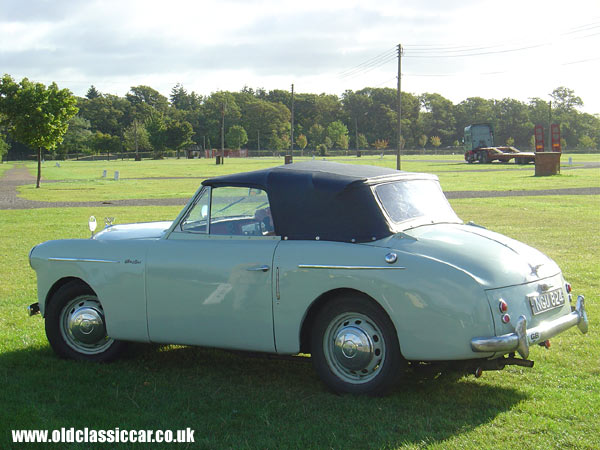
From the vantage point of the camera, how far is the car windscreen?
204 inches

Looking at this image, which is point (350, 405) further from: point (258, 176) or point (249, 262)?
point (258, 176)

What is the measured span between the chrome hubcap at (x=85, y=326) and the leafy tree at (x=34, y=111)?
2982cm

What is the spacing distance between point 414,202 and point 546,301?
1.27 m

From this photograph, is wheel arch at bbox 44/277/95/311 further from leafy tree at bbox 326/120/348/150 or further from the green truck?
leafy tree at bbox 326/120/348/150

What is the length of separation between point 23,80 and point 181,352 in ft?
106

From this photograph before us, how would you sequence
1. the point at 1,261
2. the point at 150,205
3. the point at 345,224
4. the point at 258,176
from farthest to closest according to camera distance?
the point at 150,205, the point at 1,261, the point at 258,176, the point at 345,224

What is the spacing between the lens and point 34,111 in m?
33.5

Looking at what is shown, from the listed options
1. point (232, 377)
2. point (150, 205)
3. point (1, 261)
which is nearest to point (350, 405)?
point (232, 377)

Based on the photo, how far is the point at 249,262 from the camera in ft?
16.8

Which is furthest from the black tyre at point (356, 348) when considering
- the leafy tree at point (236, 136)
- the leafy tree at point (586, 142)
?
the leafy tree at point (586, 142)

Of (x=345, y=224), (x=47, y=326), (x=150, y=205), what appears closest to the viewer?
(x=345, y=224)

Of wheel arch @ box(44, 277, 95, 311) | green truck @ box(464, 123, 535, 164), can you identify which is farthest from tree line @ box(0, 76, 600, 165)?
wheel arch @ box(44, 277, 95, 311)

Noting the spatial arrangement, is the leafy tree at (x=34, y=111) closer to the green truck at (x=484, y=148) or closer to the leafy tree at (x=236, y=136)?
the green truck at (x=484, y=148)

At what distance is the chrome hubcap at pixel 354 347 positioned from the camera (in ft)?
15.5
